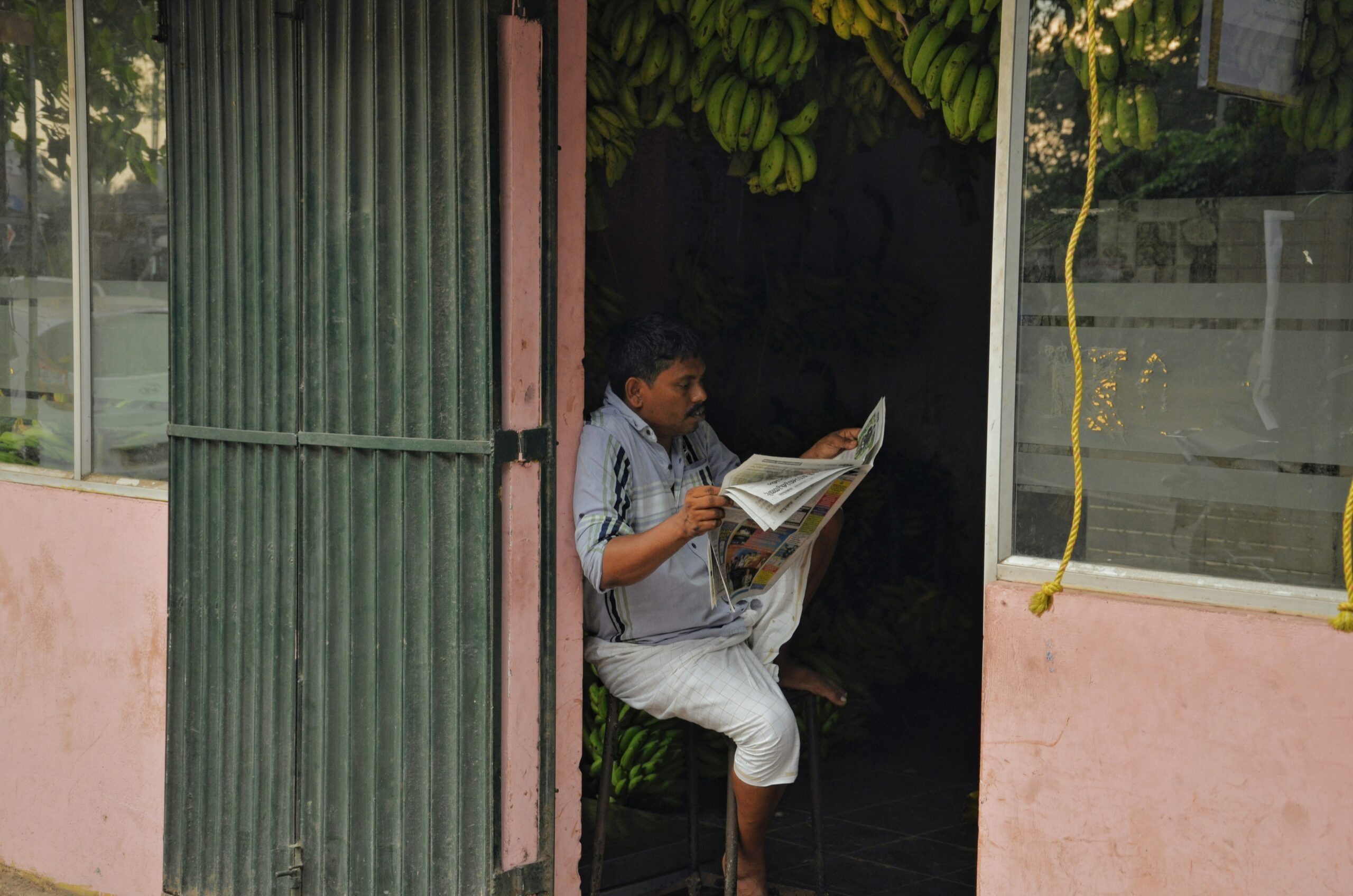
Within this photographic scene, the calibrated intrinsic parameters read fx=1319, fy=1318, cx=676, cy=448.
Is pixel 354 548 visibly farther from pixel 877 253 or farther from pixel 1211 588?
pixel 877 253

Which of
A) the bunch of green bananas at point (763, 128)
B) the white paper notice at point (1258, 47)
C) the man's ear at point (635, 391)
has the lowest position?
the man's ear at point (635, 391)

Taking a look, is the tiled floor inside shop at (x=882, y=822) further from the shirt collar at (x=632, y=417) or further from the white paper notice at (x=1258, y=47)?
the white paper notice at (x=1258, y=47)

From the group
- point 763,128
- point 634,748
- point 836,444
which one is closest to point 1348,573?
point 836,444

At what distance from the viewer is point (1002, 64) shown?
2.73 m

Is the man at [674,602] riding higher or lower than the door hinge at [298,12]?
lower

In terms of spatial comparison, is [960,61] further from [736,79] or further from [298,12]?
[298,12]

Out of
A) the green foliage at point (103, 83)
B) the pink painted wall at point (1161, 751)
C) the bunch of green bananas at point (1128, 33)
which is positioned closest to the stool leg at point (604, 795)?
the pink painted wall at point (1161, 751)

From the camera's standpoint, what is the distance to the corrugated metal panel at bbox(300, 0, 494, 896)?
3.27 m

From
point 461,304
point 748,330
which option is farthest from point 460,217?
point 748,330

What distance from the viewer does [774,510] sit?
115 inches

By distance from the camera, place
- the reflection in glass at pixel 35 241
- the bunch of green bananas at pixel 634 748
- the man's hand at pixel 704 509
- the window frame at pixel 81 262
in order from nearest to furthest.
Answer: the man's hand at pixel 704 509
the window frame at pixel 81 262
the reflection in glass at pixel 35 241
the bunch of green bananas at pixel 634 748

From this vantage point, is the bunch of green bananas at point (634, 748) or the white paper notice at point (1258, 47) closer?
the white paper notice at point (1258, 47)

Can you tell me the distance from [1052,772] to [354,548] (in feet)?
6.05

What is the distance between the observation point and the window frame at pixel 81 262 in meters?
4.28
